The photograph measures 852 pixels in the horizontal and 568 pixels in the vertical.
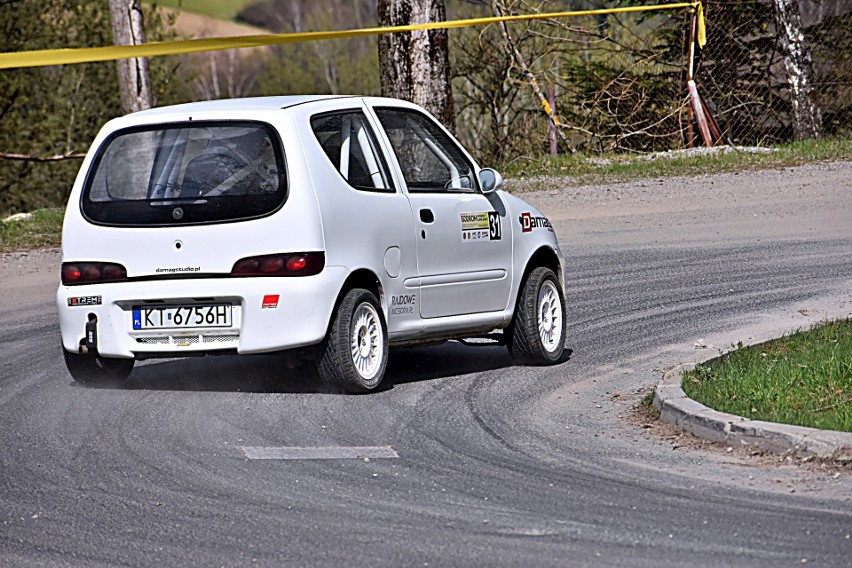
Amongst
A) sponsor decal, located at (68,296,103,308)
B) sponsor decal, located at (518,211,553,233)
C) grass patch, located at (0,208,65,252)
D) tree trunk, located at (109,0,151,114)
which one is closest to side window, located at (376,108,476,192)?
sponsor decal, located at (518,211,553,233)

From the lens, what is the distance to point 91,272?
29.0ft

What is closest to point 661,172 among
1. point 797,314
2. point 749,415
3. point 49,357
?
point 797,314

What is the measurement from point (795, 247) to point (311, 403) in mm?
8437

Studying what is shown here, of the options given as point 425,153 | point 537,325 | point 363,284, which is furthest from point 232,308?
point 537,325

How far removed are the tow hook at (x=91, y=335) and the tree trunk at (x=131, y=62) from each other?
12.8 metres

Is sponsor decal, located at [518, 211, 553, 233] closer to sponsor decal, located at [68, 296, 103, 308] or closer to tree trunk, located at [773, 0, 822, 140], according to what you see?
sponsor decal, located at [68, 296, 103, 308]

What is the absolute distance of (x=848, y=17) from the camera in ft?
78.6

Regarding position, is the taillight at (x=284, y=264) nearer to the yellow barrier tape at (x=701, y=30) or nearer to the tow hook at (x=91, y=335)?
the tow hook at (x=91, y=335)

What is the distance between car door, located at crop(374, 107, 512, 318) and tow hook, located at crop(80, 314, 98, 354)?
1935mm

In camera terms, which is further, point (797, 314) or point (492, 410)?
point (797, 314)

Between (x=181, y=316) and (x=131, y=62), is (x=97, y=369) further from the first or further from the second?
(x=131, y=62)

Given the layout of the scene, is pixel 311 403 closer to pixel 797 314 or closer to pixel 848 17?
pixel 797 314

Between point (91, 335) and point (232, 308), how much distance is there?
35.2 inches

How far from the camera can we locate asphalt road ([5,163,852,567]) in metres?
5.55
